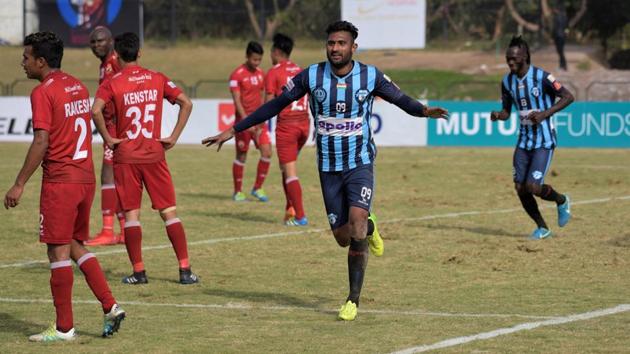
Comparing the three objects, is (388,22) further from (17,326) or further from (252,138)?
(17,326)

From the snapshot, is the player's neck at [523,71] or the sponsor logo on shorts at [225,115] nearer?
the player's neck at [523,71]

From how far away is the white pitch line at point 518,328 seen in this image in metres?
8.13

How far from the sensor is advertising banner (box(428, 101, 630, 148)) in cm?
3002

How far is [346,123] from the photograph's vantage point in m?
9.45

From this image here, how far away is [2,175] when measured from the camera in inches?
888

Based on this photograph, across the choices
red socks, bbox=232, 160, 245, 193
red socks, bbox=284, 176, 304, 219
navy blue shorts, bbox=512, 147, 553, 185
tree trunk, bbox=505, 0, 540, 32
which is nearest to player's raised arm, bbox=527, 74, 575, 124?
navy blue shorts, bbox=512, 147, 553, 185

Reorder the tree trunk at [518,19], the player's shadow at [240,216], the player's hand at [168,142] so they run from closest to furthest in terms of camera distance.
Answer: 1. the player's hand at [168,142]
2. the player's shadow at [240,216]
3. the tree trunk at [518,19]

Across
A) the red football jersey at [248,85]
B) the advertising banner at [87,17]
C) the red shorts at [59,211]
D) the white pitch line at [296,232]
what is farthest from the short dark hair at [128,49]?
the advertising banner at [87,17]

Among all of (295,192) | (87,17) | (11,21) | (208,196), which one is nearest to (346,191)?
(295,192)

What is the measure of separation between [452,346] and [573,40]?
50.3 metres

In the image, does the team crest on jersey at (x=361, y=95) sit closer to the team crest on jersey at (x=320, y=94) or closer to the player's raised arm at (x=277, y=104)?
the team crest on jersey at (x=320, y=94)

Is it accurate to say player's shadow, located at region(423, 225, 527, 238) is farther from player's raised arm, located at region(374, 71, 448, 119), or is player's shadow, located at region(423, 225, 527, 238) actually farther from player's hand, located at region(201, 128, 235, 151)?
player's hand, located at region(201, 128, 235, 151)

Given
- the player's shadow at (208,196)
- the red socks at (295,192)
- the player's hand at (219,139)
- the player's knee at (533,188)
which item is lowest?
the player's shadow at (208,196)

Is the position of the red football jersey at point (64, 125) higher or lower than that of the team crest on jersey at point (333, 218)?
higher
